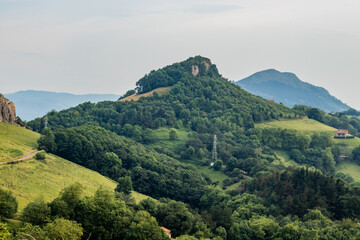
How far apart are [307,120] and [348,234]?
11277 cm

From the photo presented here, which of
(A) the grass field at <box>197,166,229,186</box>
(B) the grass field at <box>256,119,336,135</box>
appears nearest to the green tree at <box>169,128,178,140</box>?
(A) the grass field at <box>197,166,229,186</box>

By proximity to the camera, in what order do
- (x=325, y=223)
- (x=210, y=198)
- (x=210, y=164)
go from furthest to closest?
(x=210, y=164), (x=210, y=198), (x=325, y=223)

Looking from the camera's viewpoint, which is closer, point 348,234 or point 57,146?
point 348,234

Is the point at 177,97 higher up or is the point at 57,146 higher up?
the point at 177,97

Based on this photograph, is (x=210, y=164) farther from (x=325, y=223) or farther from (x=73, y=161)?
(x=325, y=223)

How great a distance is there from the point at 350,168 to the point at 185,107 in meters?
68.4

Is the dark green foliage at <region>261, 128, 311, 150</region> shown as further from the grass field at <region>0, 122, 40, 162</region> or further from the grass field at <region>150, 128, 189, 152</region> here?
the grass field at <region>0, 122, 40, 162</region>

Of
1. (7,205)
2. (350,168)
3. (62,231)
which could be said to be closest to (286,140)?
(350,168)

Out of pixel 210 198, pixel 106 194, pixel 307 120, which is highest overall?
pixel 307 120

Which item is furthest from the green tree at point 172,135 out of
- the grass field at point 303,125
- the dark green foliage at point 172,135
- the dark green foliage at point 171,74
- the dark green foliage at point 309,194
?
the dark green foliage at point 309,194

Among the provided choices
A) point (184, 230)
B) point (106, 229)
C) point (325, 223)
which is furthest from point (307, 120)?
point (106, 229)

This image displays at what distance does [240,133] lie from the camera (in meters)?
148

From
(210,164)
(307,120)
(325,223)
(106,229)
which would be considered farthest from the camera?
(307,120)

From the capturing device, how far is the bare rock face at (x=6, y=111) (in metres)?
83.8
